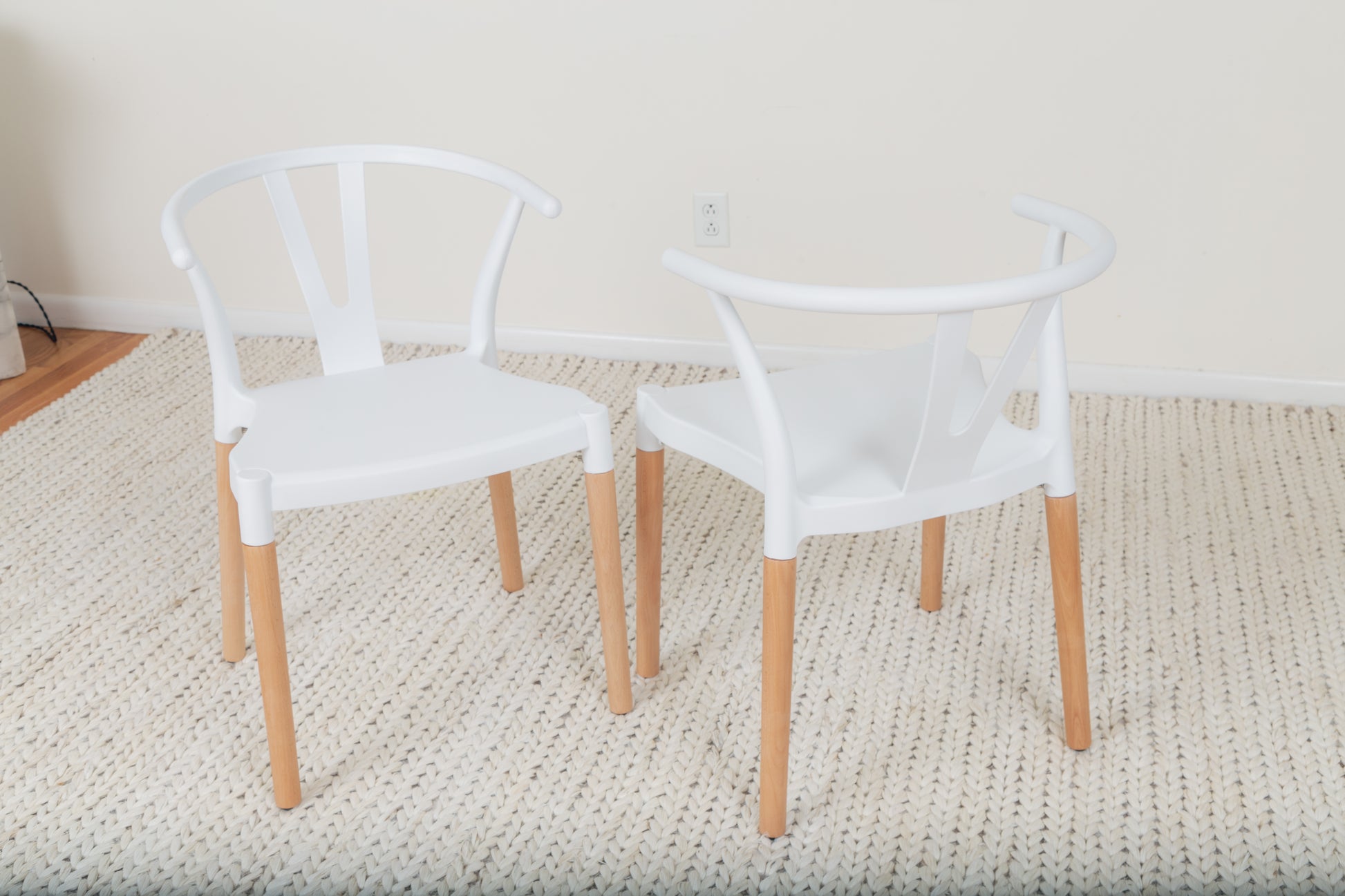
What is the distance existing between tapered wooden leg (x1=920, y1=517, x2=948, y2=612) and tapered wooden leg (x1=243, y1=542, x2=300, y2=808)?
0.81 metres

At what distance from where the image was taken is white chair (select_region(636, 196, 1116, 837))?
1.04 metres

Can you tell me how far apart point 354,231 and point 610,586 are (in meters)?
0.56

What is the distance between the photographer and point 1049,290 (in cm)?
101

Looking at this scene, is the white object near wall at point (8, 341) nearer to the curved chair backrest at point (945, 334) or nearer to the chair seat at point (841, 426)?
the chair seat at point (841, 426)

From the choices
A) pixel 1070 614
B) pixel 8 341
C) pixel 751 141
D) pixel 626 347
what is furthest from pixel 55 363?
pixel 1070 614

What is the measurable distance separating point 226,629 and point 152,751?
189mm

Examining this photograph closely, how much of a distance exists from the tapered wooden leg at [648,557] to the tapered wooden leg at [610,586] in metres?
0.04

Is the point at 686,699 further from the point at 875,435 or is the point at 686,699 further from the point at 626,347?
the point at 626,347

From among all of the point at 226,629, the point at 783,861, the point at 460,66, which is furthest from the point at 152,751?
the point at 460,66

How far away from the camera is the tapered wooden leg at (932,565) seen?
5.21ft

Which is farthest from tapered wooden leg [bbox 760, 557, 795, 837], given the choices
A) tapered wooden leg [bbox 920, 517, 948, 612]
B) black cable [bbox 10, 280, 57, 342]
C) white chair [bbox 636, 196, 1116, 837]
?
black cable [bbox 10, 280, 57, 342]

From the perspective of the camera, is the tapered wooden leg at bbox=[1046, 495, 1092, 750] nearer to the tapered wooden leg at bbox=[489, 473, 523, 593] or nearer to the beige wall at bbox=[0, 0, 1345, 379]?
the tapered wooden leg at bbox=[489, 473, 523, 593]

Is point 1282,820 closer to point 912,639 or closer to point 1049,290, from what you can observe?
point 912,639

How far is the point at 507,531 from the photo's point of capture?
5.51 ft
